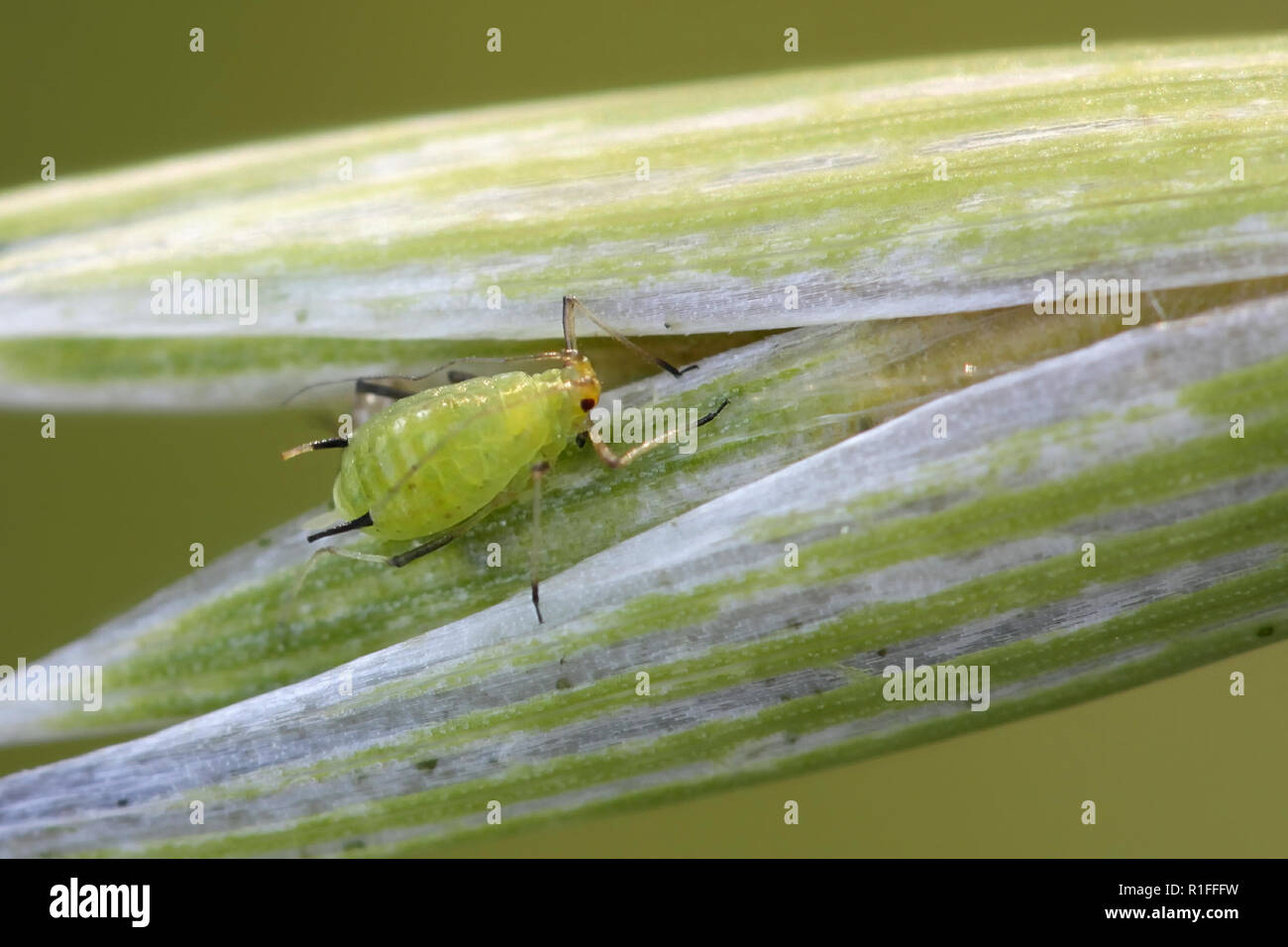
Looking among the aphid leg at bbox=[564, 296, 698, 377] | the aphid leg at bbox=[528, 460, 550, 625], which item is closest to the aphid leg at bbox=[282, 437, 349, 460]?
the aphid leg at bbox=[528, 460, 550, 625]

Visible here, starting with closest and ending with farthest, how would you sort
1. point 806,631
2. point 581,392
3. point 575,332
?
point 806,631
point 575,332
point 581,392

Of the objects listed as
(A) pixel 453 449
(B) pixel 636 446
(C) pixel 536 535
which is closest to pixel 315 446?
(A) pixel 453 449

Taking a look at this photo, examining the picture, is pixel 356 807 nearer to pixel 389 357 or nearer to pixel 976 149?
pixel 389 357

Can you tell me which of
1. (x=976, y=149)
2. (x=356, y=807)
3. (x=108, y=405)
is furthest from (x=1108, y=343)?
(x=108, y=405)

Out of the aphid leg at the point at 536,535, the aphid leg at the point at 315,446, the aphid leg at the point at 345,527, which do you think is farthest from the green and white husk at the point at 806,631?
the aphid leg at the point at 315,446

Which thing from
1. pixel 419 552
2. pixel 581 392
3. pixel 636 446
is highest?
pixel 581 392

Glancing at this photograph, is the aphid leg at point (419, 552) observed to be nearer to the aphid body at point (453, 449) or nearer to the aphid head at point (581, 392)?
the aphid body at point (453, 449)

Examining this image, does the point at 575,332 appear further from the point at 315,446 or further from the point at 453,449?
the point at 315,446
